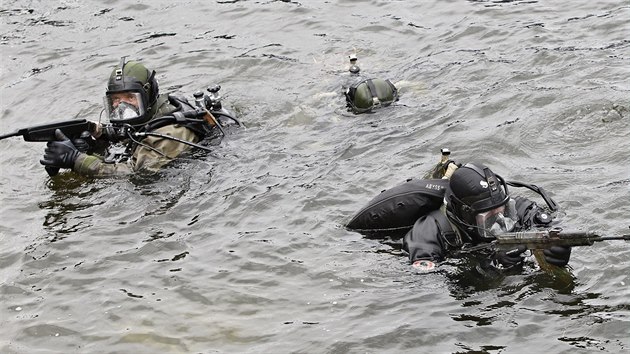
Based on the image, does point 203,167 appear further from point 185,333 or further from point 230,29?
point 230,29

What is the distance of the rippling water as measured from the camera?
6.71 metres

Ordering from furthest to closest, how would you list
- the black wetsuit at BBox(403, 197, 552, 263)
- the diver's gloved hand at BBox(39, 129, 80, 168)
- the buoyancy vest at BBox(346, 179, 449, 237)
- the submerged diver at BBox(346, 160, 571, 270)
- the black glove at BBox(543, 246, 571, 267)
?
the diver's gloved hand at BBox(39, 129, 80, 168), the buoyancy vest at BBox(346, 179, 449, 237), the black wetsuit at BBox(403, 197, 552, 263), the submerged diver at BBox(346, 160, 571, 270), the black glove at BBox(543, 246, 571, 267)

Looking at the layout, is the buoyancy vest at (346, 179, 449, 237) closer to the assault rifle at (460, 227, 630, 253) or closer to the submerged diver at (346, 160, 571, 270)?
the submerged diver at (346, 160, 571, 270)

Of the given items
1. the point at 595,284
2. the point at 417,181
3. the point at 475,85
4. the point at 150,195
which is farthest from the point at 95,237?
the point at 475,85

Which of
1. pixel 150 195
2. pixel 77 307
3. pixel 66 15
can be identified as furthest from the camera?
pixel 66 15

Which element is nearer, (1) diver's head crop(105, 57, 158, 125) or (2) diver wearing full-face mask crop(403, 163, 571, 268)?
(2) diver wearing full-face mask crop(403, 163, 571, 268)

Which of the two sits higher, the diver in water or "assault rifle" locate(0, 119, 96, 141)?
"assault rifle" locate(0, 119, 96, 141)

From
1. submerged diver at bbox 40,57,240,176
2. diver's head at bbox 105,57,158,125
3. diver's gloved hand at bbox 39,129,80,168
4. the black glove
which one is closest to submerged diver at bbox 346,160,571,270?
the black glove

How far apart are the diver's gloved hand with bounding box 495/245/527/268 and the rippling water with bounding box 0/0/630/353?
7.3 inches

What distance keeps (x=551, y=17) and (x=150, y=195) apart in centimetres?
716

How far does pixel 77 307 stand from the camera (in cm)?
717

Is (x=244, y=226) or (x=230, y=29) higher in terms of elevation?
(x=230, y=29)

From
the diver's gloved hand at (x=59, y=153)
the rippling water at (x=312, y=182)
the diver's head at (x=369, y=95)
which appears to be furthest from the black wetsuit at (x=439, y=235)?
the diver's gloved hand at (x=59, y=153)

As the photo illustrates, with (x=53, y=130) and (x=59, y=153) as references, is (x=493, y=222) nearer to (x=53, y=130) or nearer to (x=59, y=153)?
(x=59, y=153)
